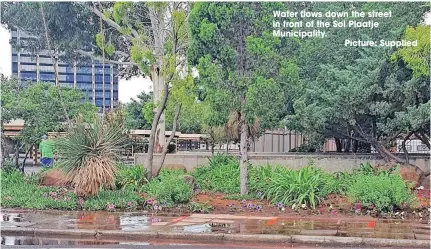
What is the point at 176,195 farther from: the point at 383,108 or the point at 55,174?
the point at 383,108

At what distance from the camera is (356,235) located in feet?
33.6

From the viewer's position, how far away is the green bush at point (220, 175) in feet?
53.1

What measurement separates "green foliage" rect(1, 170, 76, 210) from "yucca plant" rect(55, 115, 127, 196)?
472 mm

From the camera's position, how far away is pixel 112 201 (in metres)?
13.7

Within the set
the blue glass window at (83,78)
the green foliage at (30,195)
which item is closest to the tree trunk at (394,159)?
the green foliage at (30,195)

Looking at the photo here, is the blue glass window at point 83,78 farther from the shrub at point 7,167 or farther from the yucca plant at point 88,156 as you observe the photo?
the yucca plant at point 88,156

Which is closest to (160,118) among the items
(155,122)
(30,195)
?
(155,122)

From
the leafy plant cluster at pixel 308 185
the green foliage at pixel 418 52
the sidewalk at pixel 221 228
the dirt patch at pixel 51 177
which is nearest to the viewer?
the sidewalk at pixel 221 228

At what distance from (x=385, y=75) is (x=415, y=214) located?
532cm

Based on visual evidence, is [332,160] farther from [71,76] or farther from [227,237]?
[71,76]

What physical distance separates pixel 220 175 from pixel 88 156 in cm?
484

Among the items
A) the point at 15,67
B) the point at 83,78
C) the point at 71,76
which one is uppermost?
the point at 15,67

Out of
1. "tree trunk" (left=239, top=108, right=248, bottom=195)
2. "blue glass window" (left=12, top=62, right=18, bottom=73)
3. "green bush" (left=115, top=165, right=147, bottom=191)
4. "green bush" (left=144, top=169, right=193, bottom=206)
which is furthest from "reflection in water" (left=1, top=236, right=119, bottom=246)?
"blue glass window" (left=12, top=62, right=18, bottom=73)

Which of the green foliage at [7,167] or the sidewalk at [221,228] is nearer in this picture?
the sidewalk at [221,228]
